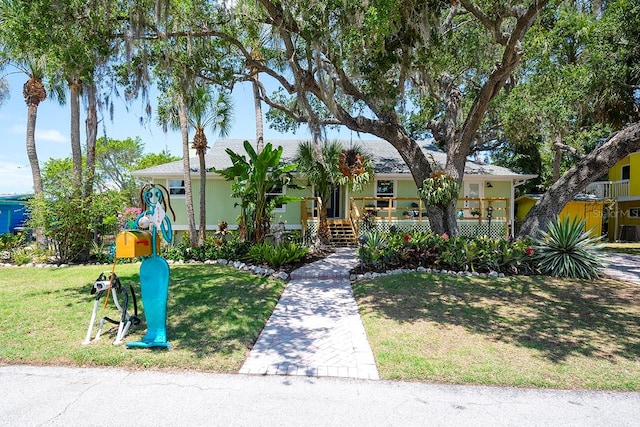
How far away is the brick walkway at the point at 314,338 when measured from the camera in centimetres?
412

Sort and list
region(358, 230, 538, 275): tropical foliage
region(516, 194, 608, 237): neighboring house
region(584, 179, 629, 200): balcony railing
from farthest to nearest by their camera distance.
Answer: region(584, 179, 629, 200): balcony railing
region(516, 194, 608, 237): neighboring house
region(358, 230, 538, 275): tropical foliage

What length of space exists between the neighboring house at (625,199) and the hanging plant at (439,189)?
15580 millimetres

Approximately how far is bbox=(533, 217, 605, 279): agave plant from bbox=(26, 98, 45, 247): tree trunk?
1515cm

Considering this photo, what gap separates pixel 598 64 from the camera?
37.7 ft

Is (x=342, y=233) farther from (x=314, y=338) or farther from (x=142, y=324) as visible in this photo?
(x=142, y=324)

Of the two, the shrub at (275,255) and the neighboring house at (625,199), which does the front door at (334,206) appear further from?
the neighboring house at (625,199)

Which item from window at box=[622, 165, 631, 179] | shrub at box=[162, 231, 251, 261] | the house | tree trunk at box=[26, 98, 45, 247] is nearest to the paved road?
shrub at box=[162, 231, 251, 261]

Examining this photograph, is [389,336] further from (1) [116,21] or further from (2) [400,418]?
(1) [116,21]

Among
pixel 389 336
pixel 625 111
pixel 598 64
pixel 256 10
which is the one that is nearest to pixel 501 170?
pixel 625 111

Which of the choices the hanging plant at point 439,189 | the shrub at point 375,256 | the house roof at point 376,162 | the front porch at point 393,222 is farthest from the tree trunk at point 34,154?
the hanging plant at point 439,189

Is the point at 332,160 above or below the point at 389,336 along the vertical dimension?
above

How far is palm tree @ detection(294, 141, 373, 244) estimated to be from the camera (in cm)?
1382

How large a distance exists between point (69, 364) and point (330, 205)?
48.0ft

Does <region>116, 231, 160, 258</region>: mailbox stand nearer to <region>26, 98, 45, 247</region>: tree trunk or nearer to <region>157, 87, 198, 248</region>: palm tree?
<region>157, 87, 198, 248</region>: palm tree
